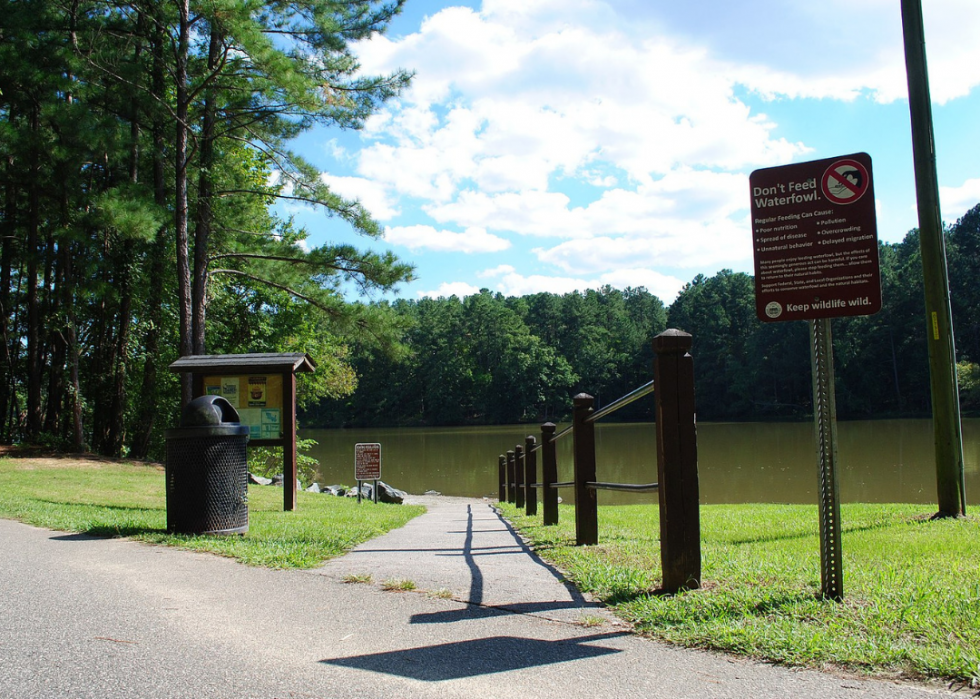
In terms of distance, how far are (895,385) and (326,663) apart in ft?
245

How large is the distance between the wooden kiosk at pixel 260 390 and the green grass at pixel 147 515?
0.94 meters

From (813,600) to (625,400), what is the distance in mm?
1494

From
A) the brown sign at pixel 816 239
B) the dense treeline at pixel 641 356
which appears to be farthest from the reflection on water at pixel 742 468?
the dense treeline at pixel 641 356

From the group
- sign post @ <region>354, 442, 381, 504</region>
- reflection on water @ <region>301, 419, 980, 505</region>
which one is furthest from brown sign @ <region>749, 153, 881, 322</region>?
sign post @ <region>354, 442, 381, 504</region>

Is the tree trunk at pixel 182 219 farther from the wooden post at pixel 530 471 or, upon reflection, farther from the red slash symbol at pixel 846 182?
the red slash symbol at pixel 846 182

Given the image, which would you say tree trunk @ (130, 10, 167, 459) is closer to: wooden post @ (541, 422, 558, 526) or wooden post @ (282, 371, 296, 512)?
wooden post @ (282, 371, 296, 512)

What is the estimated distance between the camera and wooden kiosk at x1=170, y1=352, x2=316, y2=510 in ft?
36.1

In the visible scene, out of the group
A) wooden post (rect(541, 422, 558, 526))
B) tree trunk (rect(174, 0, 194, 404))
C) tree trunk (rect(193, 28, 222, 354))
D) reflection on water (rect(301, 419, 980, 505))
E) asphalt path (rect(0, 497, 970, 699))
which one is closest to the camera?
asphalt path (rect(0, 497, 970, 699))

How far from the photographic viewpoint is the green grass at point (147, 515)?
5512 millimetres

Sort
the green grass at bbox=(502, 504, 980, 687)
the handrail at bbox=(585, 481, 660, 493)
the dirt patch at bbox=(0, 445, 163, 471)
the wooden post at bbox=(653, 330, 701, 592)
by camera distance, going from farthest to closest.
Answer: the dirt patch at bbox=(0, 445, 163, 471), the handrail at bbox=(585, 481, 660, 493), the wooden post at bbox=(653, 330, 701, 592), the green grass at bbox=(502, 504, 980, 687)

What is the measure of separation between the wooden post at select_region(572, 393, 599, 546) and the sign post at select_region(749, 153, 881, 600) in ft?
6.14

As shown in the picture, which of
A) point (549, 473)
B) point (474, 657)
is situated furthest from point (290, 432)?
point (474, 657)

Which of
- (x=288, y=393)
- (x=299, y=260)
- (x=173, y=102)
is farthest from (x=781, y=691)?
(x=173, y=102)

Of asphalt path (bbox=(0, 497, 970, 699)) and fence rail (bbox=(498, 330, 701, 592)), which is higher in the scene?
fence rail (bbox=(498, 330, 701, 592))
